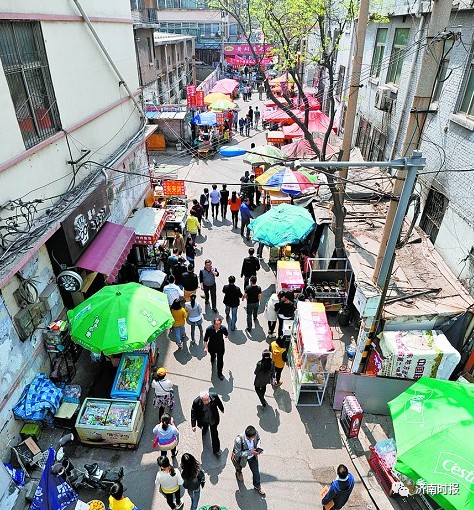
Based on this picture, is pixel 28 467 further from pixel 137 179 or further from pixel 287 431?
pixel 137 179

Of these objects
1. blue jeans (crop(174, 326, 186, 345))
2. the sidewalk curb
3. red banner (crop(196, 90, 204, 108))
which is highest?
red banner (crop(196, 90, 204, 108))

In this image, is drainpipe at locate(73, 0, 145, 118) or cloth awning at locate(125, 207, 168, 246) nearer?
drainpipe at locate(73, 0, 145, 118)

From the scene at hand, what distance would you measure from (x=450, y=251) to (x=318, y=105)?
21.3 m

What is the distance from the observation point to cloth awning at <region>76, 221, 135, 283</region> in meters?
9.03

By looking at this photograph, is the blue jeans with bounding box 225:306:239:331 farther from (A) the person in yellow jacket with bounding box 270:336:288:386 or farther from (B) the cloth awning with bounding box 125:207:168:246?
(B) the cloth awning with bounding box 125:207:168:246

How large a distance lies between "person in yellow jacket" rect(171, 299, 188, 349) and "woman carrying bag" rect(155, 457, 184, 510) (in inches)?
153

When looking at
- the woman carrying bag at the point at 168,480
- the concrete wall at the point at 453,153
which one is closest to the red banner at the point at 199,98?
the concrete wall at the point at 453,153

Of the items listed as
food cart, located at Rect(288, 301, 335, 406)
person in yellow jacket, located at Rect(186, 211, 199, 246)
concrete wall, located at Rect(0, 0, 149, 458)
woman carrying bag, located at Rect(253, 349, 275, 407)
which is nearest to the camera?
concrete wall, located at Rect(0, 0, 149, 458)

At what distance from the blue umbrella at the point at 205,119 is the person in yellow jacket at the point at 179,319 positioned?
1775 cm

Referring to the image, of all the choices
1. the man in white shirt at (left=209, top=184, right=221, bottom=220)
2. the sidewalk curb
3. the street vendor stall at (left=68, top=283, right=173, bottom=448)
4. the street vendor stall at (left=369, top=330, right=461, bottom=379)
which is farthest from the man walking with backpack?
the man in white shirt at (left=209, top=184, right=221, bottom=220)

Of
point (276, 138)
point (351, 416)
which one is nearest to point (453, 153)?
point (351, 416)

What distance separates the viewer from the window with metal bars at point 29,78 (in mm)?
7040

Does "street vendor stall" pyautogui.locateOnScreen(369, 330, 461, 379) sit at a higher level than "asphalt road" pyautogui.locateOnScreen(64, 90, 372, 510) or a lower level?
higher

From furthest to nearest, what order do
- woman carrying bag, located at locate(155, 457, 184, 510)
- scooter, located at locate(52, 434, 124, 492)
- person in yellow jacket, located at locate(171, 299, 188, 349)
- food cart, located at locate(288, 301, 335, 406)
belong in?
person in yellow jacket, located at locate(171, 299, 188, 349), food cart, located at locate(288, 301, 335, 406), scooter, located at locate(52, 434, 124, 492), woman carrying bag, located at locate(155, 457, 184, 510)
